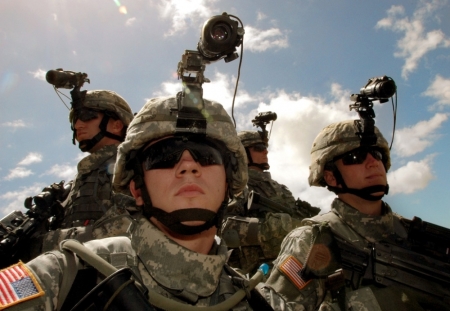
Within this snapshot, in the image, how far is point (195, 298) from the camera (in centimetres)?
222

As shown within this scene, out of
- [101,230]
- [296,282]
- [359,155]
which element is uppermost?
[359,155]

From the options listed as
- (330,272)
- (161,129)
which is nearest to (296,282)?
(330,272)

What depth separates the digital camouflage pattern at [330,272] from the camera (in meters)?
3.51

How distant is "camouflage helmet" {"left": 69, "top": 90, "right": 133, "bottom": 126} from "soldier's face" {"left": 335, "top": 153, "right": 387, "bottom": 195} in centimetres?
336

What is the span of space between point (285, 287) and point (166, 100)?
2.09 m

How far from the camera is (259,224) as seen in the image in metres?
6.33

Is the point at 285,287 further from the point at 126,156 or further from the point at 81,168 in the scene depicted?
the point at 81,168

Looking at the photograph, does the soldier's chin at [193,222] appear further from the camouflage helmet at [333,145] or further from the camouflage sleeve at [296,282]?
the camouflage helmet at [333,145]

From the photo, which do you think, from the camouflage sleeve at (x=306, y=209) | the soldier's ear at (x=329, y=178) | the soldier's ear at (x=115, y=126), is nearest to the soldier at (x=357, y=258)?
the soldier's ear at (x=329, y=178)

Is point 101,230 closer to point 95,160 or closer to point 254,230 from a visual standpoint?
point 95,160

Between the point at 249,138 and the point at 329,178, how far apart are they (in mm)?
4849

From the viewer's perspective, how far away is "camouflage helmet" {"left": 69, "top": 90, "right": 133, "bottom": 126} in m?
5.64

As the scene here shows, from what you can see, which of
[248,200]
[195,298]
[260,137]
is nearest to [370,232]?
[195,298]

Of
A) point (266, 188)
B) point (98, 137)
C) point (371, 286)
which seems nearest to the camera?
point (371, 286)
